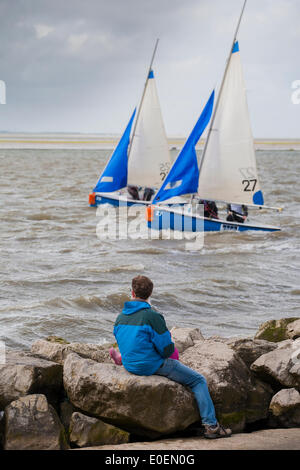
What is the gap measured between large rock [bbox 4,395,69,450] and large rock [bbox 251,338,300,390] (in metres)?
2.35

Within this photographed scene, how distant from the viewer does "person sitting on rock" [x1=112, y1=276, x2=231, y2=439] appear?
5.91 m

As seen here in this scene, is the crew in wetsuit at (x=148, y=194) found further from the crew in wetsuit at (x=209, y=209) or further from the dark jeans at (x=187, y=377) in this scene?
the dark jeans at (x=187, y=377)

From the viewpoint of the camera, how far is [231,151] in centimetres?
2159

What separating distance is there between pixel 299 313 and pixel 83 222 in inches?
574

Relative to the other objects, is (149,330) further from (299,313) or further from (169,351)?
(299,313)

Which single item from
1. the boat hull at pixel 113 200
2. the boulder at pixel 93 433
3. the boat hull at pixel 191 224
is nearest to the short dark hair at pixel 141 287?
the boulder at pixel 93 433

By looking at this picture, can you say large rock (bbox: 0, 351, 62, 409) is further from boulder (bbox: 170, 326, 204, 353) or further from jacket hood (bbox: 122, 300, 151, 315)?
boulder (bbox: 170, 326, 204, 353)

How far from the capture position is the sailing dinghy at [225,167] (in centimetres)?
2119

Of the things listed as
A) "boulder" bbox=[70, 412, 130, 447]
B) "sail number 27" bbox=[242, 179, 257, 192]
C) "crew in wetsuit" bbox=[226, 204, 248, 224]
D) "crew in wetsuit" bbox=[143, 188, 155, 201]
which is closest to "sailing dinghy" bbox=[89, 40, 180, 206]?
"crew in wetsuit" bbox=[143, 188, 155, 201]

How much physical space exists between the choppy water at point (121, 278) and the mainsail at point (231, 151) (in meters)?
1.57

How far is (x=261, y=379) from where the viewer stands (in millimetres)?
6945

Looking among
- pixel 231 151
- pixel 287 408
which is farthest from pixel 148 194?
pixel 287 408

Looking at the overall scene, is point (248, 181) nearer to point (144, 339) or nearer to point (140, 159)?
point (140, 159)
